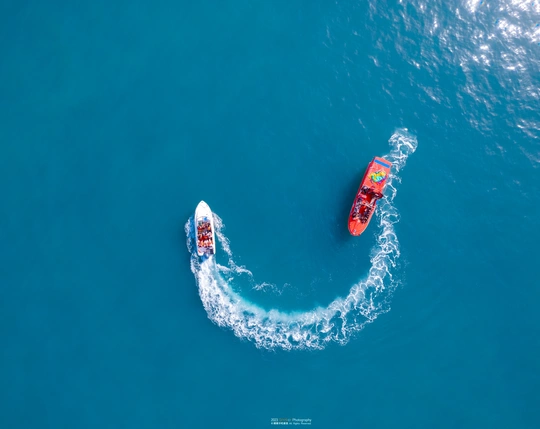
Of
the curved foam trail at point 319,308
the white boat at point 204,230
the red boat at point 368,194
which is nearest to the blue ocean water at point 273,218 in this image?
the curved foam trail at point 319,308

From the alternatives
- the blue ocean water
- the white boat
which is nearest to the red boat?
the blue ocean water

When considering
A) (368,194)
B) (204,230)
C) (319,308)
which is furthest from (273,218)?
(319,308)

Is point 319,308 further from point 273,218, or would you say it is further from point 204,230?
point 204,230

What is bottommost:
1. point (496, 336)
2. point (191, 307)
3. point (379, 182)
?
point (496, 336)

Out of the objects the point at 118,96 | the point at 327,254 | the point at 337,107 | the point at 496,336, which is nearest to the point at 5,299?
the point at 118,96

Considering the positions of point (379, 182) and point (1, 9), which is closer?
point (379, 182)

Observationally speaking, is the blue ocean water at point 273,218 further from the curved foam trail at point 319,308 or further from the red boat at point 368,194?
the red boat at point 368,194

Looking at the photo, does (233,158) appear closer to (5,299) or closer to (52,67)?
(52,67)

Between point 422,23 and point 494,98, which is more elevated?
point 422,23
